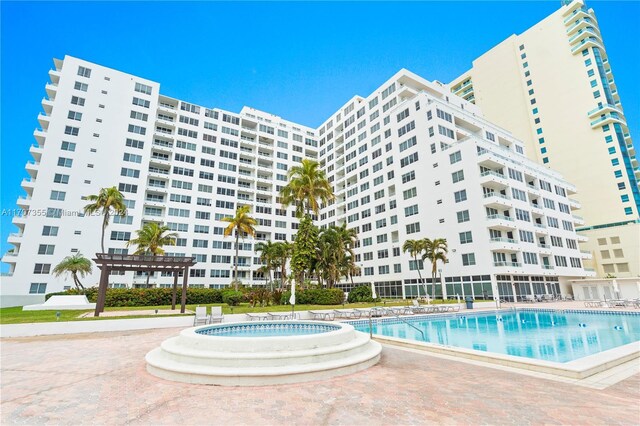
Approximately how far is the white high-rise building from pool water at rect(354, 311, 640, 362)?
19808 mm

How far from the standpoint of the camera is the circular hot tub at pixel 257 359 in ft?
24.4

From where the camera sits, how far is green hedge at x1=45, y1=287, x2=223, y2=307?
29.6 meters

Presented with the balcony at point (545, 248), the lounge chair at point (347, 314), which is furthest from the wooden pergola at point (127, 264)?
the balcony at point (545, 248)

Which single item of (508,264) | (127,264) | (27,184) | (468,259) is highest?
(27,184)

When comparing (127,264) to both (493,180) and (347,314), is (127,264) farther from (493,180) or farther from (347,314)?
(493,180)

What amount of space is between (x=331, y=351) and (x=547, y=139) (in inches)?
3257

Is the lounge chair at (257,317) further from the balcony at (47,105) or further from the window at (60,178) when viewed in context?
the balcony at (47,105)

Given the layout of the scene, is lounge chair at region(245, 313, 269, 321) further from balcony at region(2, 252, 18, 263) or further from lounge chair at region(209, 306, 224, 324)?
balcony at region(2, 252, 18, 263)

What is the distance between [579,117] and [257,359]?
276ft

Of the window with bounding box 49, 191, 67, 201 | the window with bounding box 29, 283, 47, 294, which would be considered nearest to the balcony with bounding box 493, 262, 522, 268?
the window with bounding box 29, 283, 47, 294

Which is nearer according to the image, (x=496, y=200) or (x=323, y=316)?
(x=323, y=316)

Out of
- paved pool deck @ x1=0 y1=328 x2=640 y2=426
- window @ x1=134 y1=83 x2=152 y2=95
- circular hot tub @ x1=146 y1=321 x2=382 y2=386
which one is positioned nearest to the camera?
paved pool deck @ x1=0 y1=328 x2=640 y2=426

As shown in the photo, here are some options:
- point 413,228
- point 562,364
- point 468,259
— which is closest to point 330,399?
point 562,364

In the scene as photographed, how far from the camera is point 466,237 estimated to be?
135ft
